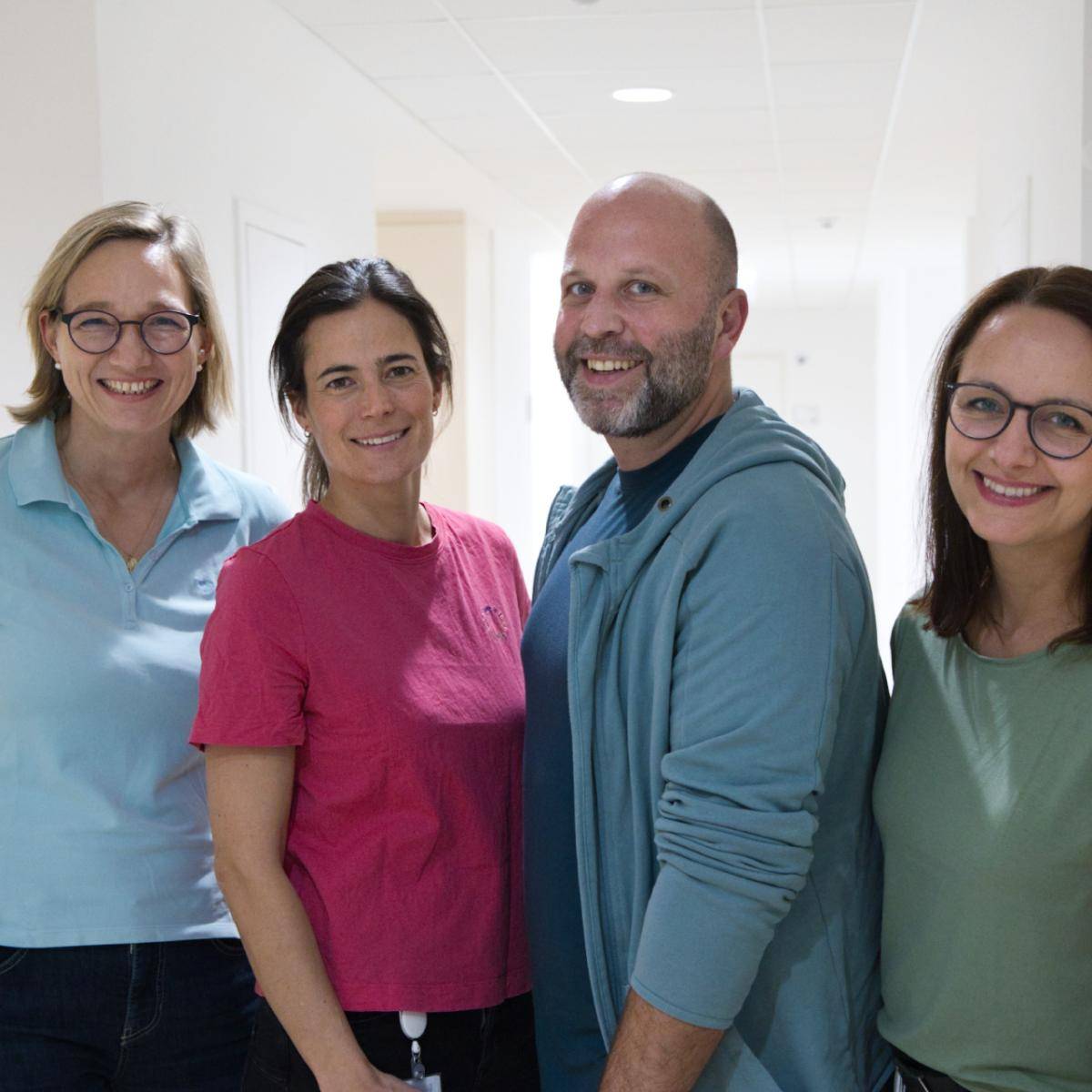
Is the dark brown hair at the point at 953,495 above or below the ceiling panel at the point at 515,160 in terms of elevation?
below

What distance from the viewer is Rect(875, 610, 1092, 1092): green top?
4.37 ft

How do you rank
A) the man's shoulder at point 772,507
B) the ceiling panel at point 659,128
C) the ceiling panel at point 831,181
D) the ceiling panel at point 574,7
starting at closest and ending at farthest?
the man's shoulder at point 772,507
the ceiling panel at point 574,7
the ceiling panel at point 659,128
the ceiling panel at point 831,181

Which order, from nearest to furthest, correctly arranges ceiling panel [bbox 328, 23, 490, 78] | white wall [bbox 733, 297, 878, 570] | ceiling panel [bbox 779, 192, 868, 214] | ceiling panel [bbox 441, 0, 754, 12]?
ceiling panel [bbox 441, 0, 754, 12] → ceiling panel [bbox 328, 23, 490, 78] → ceiling panel [bbox 779, 192, 868, 214] → white wall [bbox 733, 297, 878, 570]

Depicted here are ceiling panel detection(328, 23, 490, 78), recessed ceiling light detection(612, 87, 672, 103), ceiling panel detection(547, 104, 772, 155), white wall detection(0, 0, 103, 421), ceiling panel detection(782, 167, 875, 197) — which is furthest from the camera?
ceiling panel detection(782, 167, 875, 197)

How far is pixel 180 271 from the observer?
200cm

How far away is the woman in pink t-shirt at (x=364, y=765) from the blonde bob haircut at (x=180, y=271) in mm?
322

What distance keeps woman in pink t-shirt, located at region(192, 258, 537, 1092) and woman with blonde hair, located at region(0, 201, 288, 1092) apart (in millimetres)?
207

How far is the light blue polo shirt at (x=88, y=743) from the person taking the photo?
5.81ft

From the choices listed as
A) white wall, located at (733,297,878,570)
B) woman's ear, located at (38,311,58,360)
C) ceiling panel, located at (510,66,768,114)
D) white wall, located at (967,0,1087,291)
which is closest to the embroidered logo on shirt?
woman's ear, located at (38,311,58,360)

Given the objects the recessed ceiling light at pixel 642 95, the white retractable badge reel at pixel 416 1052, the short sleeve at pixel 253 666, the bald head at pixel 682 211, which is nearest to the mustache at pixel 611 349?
the bald head at pixel 682 211

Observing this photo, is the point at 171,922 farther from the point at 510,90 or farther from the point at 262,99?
the point at 510,90

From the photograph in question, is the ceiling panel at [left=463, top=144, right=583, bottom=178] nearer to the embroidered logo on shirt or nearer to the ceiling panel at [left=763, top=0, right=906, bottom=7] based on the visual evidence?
the ceiling panel at [left=763, top=0, right=906, bottom=7]

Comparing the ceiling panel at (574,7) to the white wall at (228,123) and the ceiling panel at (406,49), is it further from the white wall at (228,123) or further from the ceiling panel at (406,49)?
the white wall at (228,123)

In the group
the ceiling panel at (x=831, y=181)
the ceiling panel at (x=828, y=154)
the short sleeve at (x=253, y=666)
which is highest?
the ceiling panel at (x=828, y=154)
